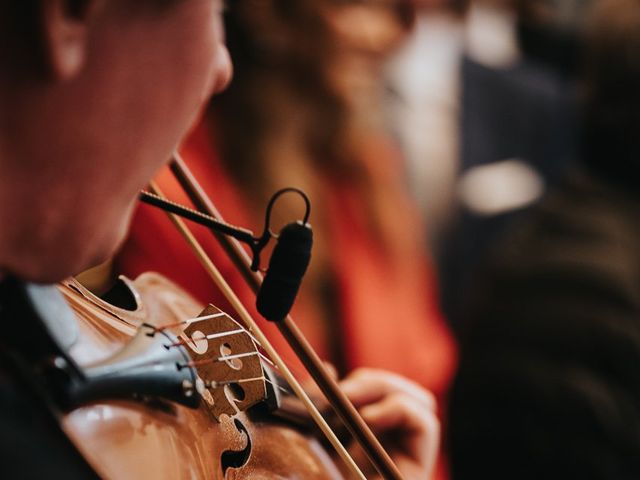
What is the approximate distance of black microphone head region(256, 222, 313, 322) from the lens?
0.34m

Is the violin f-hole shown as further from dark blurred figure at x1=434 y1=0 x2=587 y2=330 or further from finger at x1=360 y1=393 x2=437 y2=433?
dark blurred figure at x1=434 y1=0 x2=587 y2=330

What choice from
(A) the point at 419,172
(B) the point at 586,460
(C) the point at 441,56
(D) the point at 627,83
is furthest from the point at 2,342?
(C) the point at 441,56

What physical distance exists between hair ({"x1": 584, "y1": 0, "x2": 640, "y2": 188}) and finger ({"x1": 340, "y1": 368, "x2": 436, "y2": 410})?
729 millimetres

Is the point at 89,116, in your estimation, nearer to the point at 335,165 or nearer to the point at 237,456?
the point at 237,456

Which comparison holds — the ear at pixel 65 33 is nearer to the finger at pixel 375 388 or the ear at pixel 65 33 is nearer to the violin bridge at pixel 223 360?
the violin bridge at pixel 223 360

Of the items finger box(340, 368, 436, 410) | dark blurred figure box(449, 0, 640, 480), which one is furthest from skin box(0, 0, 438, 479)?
dark blurred figure box(449, 0, 640, 480)

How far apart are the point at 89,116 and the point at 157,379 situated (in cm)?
11

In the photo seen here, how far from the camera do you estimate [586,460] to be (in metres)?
0.99

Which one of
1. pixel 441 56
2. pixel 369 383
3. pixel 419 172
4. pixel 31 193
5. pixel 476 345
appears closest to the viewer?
pixel 31 193

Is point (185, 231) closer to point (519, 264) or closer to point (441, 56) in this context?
point (519, 264)

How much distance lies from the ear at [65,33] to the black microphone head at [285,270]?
0.35ft

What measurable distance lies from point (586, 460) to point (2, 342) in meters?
0.82

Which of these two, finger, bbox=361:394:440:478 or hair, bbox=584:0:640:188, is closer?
finger, bbox=361:394:440:478

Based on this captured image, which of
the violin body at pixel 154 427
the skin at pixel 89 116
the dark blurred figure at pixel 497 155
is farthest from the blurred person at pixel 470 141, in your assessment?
the skin at pixel 89 116
